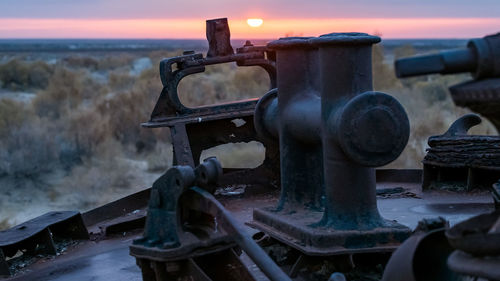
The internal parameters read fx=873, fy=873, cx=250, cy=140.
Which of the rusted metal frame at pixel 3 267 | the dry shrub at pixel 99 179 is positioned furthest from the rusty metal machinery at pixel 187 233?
the dry shrub at pixel 99 179

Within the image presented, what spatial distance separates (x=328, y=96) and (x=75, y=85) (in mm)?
25093

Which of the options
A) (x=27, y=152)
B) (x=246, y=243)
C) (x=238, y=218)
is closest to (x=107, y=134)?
(x=27, y=152)

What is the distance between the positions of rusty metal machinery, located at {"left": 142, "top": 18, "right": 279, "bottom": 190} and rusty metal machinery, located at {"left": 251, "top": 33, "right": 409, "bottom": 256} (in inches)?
98.3

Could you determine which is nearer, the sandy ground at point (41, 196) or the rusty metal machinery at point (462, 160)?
the rusty metal machinery at point (462, 160)

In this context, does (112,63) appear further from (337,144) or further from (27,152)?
(337,144)

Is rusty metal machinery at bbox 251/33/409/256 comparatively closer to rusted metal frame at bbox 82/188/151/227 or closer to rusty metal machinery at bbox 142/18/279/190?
rusty metal machinery at bbox 142/18/279/190

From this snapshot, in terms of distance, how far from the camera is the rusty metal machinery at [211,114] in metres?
7.62

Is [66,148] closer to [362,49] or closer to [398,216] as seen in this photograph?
[398,216]

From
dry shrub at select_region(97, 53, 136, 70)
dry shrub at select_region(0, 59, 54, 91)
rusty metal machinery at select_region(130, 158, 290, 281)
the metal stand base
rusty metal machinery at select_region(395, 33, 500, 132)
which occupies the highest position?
rusty metal machinery at select_region(395, 33, 500, 132)

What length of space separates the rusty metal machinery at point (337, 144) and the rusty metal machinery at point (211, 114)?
2496 mm

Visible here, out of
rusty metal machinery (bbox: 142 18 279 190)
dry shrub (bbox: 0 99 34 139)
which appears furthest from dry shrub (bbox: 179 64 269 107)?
rusty metal machinery (bbox: 142 18 279 190)

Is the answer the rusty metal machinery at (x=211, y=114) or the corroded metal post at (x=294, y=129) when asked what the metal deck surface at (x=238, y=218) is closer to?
the rusty metal machinery at (x=211, y=114)

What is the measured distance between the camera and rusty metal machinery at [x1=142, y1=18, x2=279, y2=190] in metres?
7.62

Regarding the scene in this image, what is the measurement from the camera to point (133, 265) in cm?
575
